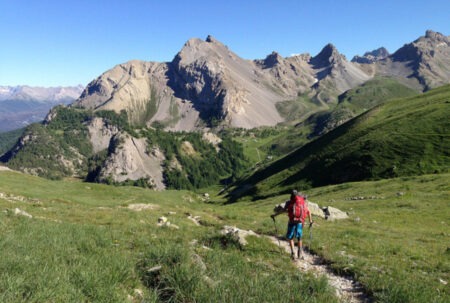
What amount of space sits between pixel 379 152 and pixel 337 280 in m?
63.1

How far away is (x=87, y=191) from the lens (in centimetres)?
6438

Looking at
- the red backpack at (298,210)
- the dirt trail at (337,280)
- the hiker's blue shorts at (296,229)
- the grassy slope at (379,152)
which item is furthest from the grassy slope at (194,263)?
the grassy slope at (379,152)

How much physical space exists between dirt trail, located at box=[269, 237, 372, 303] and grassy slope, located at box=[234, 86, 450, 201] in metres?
50.3

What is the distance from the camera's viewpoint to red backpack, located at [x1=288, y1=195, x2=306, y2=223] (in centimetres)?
1736

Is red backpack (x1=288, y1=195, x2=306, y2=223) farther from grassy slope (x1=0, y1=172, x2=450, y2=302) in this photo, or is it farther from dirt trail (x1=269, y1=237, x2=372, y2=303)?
grassy slope (x1=0, y1=172, x2=450, y2=302)

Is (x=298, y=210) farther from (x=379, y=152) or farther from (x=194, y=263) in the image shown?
(x=379, y=152)

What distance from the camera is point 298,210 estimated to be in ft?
57.2

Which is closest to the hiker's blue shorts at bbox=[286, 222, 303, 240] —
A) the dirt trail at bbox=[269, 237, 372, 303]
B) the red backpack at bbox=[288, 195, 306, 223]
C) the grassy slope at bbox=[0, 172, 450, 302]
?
the red backpack at bbox=[288, 195, 306, 223]

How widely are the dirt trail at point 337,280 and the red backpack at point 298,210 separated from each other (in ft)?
6.22

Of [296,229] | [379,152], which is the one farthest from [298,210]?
[379,152]

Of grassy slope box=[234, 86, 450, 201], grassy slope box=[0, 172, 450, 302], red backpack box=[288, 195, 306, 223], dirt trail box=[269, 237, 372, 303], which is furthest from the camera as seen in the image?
grassy slope box=[234, 86, 450, 201]

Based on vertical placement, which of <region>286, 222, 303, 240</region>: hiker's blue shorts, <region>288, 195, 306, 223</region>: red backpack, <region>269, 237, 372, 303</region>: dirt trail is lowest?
<region>269, 237, 372, 303</region>: dirt trail

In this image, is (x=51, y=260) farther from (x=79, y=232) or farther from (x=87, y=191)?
(x=87, y=191)

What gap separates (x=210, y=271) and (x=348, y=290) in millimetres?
6056
